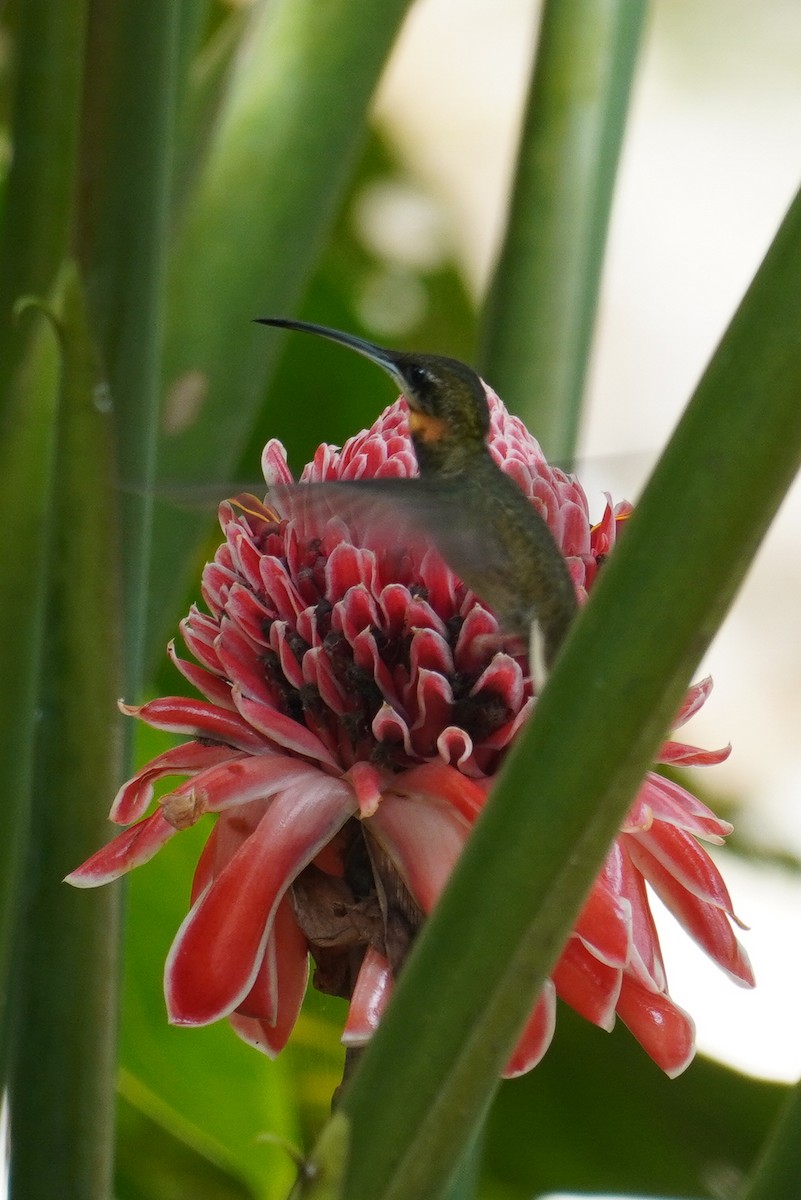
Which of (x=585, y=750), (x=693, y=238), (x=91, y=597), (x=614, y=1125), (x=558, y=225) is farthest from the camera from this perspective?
(x=693, y=238)

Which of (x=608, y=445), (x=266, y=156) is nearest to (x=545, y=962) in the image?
(x=266, y=156)

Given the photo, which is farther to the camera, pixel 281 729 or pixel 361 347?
pixel 361 347

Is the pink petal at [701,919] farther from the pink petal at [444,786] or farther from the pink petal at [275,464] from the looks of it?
the pink petal at [275,464]

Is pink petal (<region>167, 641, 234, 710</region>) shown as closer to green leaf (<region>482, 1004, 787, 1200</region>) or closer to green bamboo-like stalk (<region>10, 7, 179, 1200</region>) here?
green bamboo-like stalk (<region>10, 7, 179, 1200</region>)

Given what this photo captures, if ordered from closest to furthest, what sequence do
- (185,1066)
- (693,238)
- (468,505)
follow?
(468,505)
(185,1066)
(693,238)

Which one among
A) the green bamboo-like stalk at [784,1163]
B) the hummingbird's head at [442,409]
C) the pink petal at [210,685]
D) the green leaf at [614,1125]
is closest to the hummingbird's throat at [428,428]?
the hummingbird's head at [442,409]

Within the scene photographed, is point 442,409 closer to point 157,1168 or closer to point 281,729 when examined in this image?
point 281,729

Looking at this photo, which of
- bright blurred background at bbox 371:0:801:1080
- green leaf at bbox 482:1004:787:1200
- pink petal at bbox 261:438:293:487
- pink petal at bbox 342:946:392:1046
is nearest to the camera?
pink petal at bbox 342:946:392:1046

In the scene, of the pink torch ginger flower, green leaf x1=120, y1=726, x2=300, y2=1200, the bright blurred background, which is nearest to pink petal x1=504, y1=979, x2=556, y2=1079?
the pink torch ginger flower

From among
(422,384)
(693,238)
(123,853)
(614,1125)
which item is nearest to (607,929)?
(123,853)
